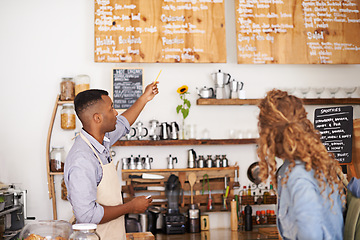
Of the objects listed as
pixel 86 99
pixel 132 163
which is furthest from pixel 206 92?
pixel 86 99

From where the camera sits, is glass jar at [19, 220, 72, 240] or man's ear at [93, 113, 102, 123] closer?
glass jar at [19, 220, 72, 240]

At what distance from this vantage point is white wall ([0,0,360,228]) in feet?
13.6

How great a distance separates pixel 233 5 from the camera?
4480 mm

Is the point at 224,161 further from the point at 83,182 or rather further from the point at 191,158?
the point at 83,182

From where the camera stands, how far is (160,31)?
4215 mm

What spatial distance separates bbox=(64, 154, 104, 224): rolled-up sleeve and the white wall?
6.79ft

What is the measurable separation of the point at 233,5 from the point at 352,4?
123cm

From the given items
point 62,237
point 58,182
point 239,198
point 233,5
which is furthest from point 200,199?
point 62,237

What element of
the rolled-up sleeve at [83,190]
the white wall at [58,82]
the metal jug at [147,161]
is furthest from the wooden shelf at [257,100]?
the rolled-up sleeve at [83,190]

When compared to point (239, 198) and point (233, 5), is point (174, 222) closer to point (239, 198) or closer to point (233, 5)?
point (239, 198)

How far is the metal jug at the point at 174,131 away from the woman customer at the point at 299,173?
2561mm

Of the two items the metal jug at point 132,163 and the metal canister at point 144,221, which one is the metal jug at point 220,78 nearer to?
the metal jug at point 132,163

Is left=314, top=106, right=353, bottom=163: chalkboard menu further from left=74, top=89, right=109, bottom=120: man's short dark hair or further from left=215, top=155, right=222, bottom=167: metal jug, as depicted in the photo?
left=74, top=89, right=109, bottom=120: man's short dark hair

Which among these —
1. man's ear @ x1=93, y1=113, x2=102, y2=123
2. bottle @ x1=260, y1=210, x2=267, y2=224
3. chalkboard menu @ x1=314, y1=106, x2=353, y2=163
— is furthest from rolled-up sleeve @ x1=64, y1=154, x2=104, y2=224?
bottle @ x1=260, y1=210, x2=267, y2=224
